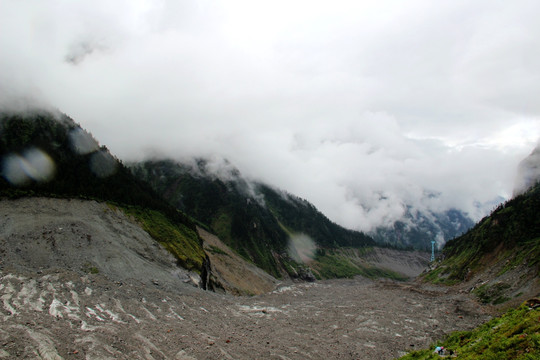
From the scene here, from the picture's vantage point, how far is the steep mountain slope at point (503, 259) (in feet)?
269

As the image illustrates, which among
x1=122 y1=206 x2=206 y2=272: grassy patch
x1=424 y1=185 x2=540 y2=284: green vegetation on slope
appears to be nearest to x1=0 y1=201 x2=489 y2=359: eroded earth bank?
x1=122 y1=206 x2=206 y2=272: grassy patch

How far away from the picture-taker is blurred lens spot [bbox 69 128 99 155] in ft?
401

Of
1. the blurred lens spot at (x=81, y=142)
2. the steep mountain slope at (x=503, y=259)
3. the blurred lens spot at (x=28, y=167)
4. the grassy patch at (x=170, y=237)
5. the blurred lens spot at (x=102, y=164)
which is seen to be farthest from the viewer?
the blurred lens spot at (x=81, y=142)

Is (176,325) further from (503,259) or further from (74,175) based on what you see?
(503,259)

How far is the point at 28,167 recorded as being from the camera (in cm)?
9125

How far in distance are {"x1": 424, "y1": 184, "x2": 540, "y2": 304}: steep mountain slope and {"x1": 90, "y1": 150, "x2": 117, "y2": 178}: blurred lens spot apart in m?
135

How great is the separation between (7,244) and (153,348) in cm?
4426

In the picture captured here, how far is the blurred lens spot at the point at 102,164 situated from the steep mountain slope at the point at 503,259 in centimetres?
13460

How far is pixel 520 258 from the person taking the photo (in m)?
97.4

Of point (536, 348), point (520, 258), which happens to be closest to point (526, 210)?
point (520, 258)

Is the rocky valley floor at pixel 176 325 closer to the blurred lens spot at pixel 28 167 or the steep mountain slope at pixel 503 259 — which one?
the steep mountain slope at pixel 503 259

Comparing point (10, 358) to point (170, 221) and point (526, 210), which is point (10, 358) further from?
point (526, 210)

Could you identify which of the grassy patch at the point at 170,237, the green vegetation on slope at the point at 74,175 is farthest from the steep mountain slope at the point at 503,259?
the green vegetation on slope at the point at 74,175

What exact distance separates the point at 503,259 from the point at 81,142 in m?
166
